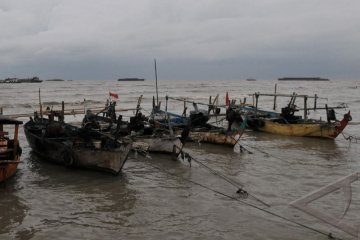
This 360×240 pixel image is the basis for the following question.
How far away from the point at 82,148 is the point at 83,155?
0.78 ft

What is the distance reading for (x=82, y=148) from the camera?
12.9 metres

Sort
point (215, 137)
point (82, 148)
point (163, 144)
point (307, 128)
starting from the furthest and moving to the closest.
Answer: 1. point (307, 128)
2. point (215, 137)
3. point (163, 144)
4. point (82, 148)

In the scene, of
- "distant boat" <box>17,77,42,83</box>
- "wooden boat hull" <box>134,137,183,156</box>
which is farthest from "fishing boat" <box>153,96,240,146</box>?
"distant boat" <box>17,77,42,83</box>

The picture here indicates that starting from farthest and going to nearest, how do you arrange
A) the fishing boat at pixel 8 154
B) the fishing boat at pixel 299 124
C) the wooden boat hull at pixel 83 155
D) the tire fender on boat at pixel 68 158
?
1. the fishing boat at pixel 299 124
2. the tire fender on boat at pixel 68 158
3. the wooden boat hull at pixel 83 155
4. the fishing boat at pixel 8 154

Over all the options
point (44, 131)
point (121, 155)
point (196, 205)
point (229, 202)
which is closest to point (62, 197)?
point (121, 155)

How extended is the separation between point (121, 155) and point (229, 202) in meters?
3.73

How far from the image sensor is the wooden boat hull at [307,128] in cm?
2011

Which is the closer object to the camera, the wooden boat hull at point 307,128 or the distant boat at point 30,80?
the wooden boat hull at point 307,128

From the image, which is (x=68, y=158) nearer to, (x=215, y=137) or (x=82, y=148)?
(x=82, y=148)

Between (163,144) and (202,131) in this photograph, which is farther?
(202,131)

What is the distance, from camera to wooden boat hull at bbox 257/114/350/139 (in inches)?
792

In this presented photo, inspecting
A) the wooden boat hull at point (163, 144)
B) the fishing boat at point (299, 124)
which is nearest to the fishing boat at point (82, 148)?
the wooden boat hull at point (163, 144)

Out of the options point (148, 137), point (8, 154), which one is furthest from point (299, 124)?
point (8, 154)

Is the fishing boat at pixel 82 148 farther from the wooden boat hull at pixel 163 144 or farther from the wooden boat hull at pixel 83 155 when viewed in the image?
the wooden boat hull at pixel 163 144
